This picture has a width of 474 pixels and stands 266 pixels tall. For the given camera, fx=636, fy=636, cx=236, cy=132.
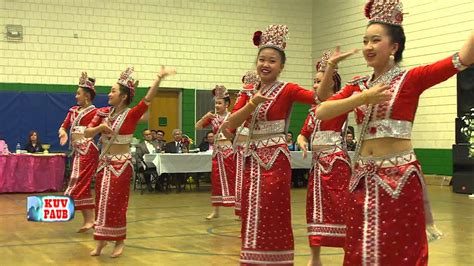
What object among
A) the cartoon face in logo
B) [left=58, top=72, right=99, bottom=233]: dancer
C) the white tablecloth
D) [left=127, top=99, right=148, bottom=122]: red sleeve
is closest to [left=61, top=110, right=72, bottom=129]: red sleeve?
[left=58, top=72, right=99, bottom=233]: dancer

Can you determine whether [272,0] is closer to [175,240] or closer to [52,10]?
[52,10]

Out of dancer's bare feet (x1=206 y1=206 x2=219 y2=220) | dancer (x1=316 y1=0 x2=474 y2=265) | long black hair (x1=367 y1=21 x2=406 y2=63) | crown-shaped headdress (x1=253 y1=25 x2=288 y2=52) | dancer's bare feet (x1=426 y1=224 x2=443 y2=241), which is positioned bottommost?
dancer's bare feet (x1=206 y1=206 x2=219 y2=220)

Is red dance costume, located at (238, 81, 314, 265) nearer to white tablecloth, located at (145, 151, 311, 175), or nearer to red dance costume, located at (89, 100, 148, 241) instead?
red dance costume, located at (89, 100, 148, 241)

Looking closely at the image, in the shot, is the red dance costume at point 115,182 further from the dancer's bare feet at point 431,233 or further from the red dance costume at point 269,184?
the dancer's bare feet at point 431,233

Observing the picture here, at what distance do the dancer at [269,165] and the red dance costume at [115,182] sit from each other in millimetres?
1679

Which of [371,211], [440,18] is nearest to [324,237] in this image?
[371,211]

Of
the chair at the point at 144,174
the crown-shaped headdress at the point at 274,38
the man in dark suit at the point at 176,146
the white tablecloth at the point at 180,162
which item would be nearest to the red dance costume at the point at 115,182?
the crown-shaped headdress at the point at 274,38

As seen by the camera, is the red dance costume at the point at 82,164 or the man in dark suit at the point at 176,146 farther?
the man in dark suit at the point at 176,146

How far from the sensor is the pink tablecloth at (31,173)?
1137cm

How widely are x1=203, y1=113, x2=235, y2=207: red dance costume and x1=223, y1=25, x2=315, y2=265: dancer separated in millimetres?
4057

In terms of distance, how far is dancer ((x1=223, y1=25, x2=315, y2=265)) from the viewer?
11.7 feet

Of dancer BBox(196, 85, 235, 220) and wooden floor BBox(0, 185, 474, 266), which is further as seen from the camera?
dancer BBox(196, 85, 235, 220)

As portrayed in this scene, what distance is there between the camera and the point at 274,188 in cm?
358

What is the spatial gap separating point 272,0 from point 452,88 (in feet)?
17.6
